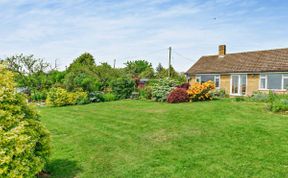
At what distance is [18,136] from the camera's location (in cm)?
457

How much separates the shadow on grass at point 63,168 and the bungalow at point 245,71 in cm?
2060

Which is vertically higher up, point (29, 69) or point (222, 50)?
point (222, 50)

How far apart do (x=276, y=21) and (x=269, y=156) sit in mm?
15506

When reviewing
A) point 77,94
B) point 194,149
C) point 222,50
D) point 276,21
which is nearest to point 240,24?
point 276,21

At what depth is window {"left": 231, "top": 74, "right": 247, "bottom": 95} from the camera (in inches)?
1006

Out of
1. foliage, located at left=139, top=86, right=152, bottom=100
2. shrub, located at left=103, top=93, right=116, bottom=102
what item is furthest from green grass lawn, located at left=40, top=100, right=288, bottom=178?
foliage, located at left=139, top=86, right=152, bottom=100

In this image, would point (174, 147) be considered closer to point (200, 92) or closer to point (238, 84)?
point (200, 92)

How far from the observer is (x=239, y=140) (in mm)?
7992

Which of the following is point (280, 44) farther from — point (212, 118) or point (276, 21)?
point (212, 118)

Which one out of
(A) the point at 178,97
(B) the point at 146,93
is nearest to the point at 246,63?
(B) the point at 146,93

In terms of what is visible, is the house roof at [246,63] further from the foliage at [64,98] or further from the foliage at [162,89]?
the foliage at [64,98]

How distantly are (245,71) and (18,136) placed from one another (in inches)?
931

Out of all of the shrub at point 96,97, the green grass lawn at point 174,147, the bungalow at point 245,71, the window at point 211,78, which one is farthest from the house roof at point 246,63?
the green grass lawn at point 174,147

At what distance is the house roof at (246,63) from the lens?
78.1 feet
